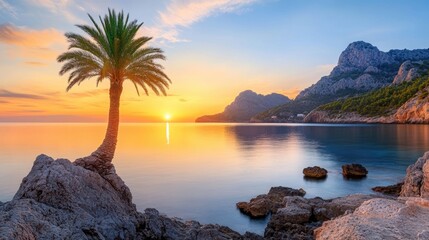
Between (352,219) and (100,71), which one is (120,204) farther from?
(352,219)

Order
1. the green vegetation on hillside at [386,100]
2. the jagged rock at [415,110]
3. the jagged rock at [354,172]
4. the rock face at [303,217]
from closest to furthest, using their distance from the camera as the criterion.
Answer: the rock face at [303,217]
the jagged rock at [354,172]
the jagged rock at [415,110]
the green vegetation on hillside at [386,100]

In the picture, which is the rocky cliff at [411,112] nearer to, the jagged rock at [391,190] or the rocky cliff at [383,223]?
the jagged rock at [391,190]

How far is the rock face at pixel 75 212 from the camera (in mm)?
8781

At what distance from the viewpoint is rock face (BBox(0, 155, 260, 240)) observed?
28.8ft

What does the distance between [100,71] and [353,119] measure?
193432 mm

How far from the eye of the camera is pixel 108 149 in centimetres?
1797

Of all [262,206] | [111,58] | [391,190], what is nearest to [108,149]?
[111,58]

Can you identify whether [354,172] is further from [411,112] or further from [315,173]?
[411,112]

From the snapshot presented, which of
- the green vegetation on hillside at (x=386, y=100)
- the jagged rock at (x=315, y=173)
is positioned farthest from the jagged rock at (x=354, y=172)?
the green vegetation on hillside at (x=386, y=100)

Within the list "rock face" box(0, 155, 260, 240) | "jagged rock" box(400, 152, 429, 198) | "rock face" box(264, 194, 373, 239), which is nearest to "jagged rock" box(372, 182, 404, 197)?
"jagged rock" box(400, 152, 429, 198)

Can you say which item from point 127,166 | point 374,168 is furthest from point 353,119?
point 127,166

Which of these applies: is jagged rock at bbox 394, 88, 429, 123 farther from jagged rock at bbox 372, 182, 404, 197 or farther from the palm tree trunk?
the palm tree trunk

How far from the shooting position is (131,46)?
19.1 m

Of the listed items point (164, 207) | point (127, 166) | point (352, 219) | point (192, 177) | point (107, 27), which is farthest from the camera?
point (127, 166)
